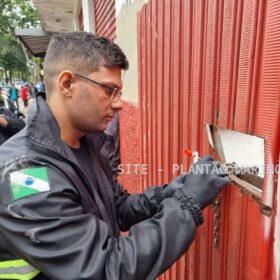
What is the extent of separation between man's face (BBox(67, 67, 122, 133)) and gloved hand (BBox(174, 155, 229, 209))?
47 cm

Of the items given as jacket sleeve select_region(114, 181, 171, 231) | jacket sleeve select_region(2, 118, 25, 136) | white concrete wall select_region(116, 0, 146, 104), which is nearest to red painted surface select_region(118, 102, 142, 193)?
white concrete wall select_region(116, 0, 146, 104)

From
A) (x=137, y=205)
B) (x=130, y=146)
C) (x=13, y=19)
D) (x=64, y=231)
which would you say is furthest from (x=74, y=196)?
(x=13, y=19)

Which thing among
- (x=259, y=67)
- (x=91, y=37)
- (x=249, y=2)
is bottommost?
(x=259, y=67)

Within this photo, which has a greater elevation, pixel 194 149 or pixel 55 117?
pixel 55 117

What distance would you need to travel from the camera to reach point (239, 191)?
4.34ft

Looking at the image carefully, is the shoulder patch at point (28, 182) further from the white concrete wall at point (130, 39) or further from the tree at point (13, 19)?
the tree at point (13, 19)

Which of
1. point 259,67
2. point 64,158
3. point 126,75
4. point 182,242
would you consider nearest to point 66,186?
point 64,158

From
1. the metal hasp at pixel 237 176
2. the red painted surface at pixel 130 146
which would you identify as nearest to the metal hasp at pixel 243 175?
the metal hasp at pixel 237 176

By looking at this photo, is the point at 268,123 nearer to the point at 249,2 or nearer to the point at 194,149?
the point at 249,2

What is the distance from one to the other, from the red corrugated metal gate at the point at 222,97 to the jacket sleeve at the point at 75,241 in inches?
11.4

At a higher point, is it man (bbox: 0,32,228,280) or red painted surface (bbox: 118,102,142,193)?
man (bbox: 0,32,228,280)

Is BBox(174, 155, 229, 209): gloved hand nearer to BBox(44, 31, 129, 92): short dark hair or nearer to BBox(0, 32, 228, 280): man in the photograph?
BBox(0, 32, 228, 280): man

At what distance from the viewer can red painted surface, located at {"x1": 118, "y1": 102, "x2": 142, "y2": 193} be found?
11.0 feet

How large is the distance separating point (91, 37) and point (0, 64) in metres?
40.3
